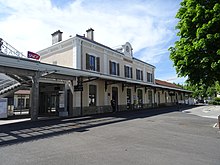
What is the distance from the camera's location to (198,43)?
23.1 ft

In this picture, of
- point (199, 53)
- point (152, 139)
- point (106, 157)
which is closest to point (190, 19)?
point (199, 53)

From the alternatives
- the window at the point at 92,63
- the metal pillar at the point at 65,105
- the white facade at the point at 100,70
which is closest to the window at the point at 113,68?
the white facade at the point at 100,70

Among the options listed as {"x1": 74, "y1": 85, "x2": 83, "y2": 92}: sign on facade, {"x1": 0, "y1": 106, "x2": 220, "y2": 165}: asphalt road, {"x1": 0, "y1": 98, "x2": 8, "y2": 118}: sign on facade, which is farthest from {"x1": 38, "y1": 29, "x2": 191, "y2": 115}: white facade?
{"x1": 0, "y1": 106, "x2": 220, "y2": 165}: asphalt road

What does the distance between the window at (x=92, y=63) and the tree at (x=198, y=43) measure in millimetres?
9119

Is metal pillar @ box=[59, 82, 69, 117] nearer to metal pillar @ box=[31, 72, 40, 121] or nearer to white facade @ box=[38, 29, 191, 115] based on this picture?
white facade @ box=[38, 29, 191, 115]

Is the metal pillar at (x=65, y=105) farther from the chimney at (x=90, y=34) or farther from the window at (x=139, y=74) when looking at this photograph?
the window at (x=139, y=74)

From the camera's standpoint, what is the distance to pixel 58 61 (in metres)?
17.0

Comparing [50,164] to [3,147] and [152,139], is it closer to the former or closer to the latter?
[3,147]

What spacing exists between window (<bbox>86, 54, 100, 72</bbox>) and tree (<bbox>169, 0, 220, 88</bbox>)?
9.12 metres

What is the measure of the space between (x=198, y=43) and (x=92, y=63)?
11128 mm

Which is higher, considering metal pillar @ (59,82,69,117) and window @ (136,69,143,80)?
window @ (136,69,143,80)

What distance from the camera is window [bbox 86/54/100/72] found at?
53.6 ft

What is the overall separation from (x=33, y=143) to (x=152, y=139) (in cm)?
411

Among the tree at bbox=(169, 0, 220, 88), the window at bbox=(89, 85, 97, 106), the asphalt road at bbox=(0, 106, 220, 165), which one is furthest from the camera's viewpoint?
the window at bbox=(89, 85, 97, 106)
